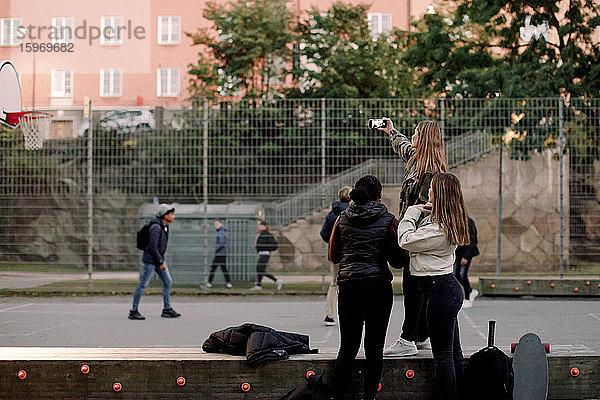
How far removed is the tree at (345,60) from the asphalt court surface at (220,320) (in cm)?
1569

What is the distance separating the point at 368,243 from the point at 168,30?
32280 mm

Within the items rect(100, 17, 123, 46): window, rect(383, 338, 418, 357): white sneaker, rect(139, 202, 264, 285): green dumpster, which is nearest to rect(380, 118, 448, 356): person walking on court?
rect(383, 338, 418, 357): white sneaker

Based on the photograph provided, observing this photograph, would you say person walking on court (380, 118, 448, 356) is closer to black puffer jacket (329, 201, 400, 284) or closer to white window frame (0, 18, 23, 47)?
black puffer jacket (329, 201, 400, 284)

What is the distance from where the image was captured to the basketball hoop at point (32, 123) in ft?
33.6

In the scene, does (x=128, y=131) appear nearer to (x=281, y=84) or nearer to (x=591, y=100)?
(x=591, y=100)

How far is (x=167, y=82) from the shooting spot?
37.5 metres

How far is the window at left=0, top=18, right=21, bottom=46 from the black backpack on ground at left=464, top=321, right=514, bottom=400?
96.9ft

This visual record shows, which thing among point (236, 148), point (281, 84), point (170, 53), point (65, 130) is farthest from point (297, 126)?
point (170, 53)

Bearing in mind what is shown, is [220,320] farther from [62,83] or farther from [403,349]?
[62,83]

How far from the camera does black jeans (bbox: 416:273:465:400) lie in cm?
630

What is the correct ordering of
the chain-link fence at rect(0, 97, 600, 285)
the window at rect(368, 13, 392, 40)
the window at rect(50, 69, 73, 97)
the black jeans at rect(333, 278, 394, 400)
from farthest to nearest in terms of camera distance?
the window at rect(368, 13, 392, 40) → the window at rect(50, 69, 73, 97) → the chain-link fence at rect(0, 97, 600, 285) → the black jeans at rect(333, 278, 394, 400)

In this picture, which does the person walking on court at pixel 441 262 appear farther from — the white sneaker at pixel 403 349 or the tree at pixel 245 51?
the tree at pixel 245 51

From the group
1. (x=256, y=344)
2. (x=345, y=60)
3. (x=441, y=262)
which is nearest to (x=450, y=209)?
(x=441, y=262)

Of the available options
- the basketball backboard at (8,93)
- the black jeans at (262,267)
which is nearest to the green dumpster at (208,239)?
the black jeans at (262,267)
